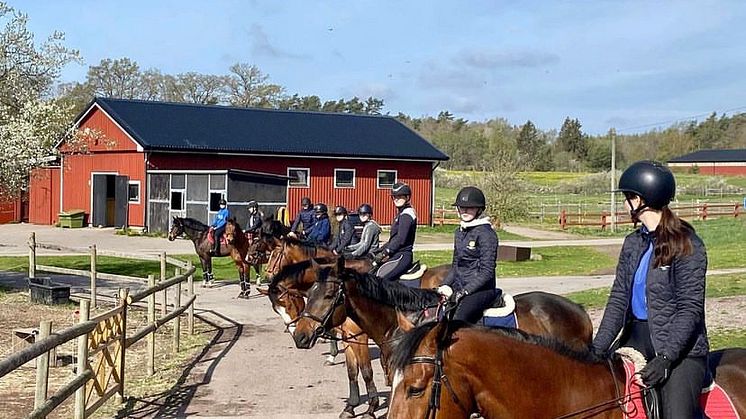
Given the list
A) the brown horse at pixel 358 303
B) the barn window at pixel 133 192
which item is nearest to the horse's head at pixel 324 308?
the brown horse at pixel 358 303

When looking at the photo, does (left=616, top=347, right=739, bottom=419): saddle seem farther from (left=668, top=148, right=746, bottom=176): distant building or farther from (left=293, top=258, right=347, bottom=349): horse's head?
(left=668, top=148, right=746, bottom=176): distant building

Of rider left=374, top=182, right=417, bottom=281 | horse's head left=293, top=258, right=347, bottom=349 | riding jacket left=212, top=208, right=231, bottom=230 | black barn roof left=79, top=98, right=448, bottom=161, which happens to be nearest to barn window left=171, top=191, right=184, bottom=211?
black barn roof left=79, top=98, right=448, bottom=161

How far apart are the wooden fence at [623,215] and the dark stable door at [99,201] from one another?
23298 mm

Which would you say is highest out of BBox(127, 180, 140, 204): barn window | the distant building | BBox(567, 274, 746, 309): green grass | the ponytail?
the distant building

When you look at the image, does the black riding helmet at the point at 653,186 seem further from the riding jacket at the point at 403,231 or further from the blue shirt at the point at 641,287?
the riding jacket at the point at 403,231

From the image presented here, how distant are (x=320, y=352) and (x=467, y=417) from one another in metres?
8.95

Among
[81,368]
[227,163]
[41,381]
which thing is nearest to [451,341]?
[41,381]

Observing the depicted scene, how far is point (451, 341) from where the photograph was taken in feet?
13.5

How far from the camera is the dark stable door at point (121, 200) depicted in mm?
38250

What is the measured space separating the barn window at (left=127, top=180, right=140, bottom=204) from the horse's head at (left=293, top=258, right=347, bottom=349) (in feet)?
103

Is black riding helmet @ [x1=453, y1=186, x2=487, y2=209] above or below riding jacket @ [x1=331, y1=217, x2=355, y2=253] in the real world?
above

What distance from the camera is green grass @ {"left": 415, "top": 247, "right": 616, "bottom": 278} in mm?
25625

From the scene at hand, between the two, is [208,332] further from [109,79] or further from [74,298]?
[109,79]

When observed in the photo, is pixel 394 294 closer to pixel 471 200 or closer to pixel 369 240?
pixel 471 200
